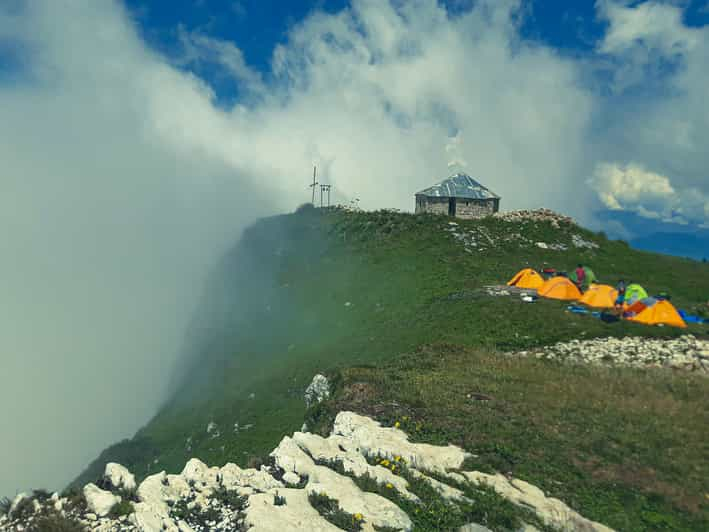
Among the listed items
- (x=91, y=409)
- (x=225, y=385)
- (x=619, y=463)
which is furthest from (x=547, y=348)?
(x=91, y=409)

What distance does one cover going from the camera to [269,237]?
329 ft

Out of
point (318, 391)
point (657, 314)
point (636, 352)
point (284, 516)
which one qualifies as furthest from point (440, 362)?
point (284, 516)

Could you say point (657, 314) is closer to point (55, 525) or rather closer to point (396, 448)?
point (396, 448)

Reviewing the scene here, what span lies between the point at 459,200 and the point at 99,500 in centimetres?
6996

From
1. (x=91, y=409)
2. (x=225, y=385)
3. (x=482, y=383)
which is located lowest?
(x=91, y=409)

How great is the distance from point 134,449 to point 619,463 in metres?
44.3

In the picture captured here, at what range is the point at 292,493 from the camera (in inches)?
452

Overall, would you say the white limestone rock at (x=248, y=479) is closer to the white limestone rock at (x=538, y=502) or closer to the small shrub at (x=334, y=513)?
the small shrub at (x=334, y=513)

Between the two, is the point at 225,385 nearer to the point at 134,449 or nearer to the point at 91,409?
the point at 134,449

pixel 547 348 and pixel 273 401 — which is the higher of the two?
pixel 547 348

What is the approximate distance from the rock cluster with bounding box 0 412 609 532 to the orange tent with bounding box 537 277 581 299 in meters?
26.8

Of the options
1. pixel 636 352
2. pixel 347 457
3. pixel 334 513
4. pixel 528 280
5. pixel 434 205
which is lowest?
pixel 334 513

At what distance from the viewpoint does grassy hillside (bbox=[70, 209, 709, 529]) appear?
15719mm

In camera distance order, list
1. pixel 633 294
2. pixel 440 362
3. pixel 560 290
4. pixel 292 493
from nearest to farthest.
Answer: pixel 292 493, pixel 440 362, pixel 633 294, pixel 560 290
